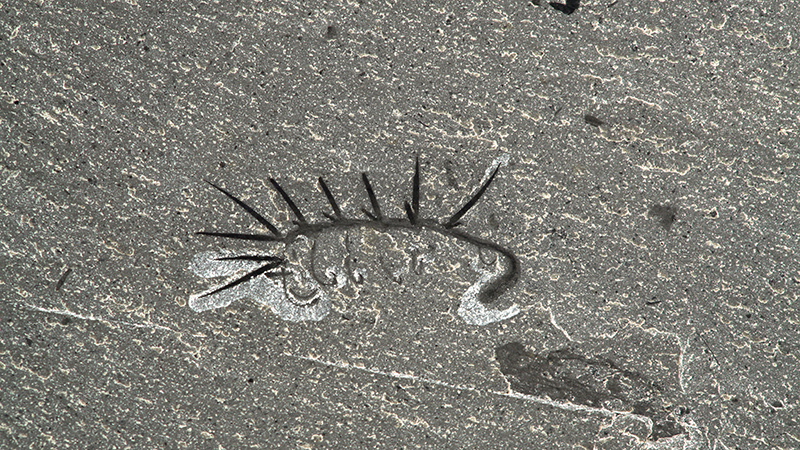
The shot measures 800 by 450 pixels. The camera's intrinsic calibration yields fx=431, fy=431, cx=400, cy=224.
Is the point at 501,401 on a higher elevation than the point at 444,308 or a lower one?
lower

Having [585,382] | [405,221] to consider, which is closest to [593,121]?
[405,221]

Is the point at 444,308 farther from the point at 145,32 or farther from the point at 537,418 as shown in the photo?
the point at 145,32

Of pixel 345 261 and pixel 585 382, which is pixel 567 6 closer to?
pixel 345 261

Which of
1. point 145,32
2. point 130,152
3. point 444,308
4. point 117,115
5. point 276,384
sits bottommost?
point 276,384

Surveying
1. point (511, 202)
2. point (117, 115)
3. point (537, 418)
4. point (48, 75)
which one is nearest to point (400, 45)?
point (511, 202)

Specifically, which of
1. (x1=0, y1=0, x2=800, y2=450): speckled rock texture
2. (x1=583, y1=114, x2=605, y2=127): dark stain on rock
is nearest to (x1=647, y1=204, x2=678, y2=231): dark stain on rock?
(x1=0, y1=0, x2=800, y2=450): speckled rock texture

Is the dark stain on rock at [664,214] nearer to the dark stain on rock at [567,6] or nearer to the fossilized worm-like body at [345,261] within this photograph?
the fossilized worm-like body at [345,261]

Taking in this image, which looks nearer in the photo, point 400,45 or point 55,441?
point 400,45
